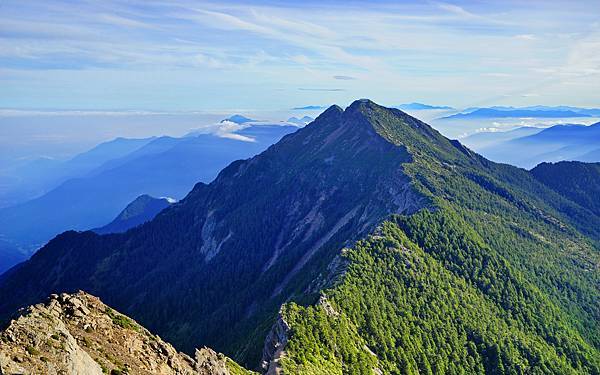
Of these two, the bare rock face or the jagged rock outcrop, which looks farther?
the jagged rock outcrop

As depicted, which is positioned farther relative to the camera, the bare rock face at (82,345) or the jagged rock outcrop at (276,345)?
the jagged rock outcrop at (276,345)

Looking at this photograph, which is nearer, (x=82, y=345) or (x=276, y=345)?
(x=82, y=345)

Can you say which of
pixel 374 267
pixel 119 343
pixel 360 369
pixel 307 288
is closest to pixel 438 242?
pixel 374 267

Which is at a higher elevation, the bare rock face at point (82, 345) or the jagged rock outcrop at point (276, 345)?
the bare rock face at point (82, 345)

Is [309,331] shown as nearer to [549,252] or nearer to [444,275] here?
[444,275]

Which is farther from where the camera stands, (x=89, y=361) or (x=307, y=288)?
(x=307, y=288)

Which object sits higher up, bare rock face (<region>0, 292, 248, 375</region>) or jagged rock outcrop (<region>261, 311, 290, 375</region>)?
bare rock face (<region>0, 292, 248, 375</region>)

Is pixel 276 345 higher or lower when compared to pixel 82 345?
lower

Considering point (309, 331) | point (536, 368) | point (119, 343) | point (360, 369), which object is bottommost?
point (536, 368)
